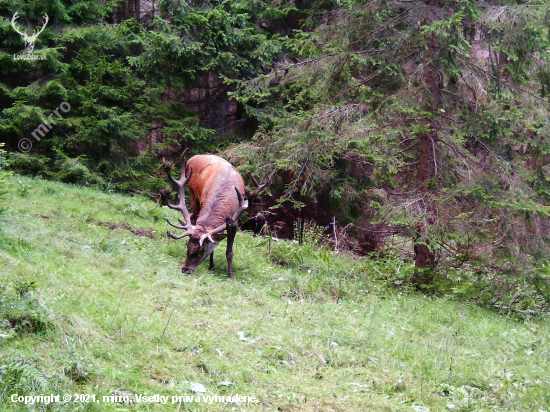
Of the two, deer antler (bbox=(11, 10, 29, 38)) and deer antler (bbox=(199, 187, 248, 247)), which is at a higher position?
deer antler (bbox=(11, 10, 29, 38))

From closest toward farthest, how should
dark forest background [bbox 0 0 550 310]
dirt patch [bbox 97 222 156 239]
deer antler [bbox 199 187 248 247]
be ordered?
1. deer antler [bbox 199 187 248 247]
2. dark forest background [bbox 0 0 550 310]
3. dirt patch [bbox 97 222 156 239]

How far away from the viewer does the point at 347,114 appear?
1071cm

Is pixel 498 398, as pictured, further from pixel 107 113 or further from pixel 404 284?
pixel 107 113

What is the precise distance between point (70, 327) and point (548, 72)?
9446mm

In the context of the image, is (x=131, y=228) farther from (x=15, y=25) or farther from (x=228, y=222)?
(x=15, y=25)

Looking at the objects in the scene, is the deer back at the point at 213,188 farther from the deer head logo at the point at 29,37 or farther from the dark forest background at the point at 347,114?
the deer head logo at the point at 29,37

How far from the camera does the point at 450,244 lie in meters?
10.2

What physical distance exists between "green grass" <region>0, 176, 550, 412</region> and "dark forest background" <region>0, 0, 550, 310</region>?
1.65 metres

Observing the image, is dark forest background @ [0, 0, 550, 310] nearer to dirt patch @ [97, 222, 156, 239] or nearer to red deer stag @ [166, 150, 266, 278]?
red deer stag @ [166, 150, 266, 278]

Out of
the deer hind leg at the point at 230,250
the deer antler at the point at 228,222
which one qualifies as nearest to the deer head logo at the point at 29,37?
the deer antler at the point at 228,222

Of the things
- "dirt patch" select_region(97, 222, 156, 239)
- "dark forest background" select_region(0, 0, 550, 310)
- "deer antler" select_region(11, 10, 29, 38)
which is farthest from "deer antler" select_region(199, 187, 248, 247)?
"deer antler" select_region(11, 10, 29, 38)

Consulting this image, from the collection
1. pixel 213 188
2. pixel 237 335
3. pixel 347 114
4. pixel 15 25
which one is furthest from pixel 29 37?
pixel 237 335

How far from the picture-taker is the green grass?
4.59 meters

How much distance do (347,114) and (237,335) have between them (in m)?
5.97
